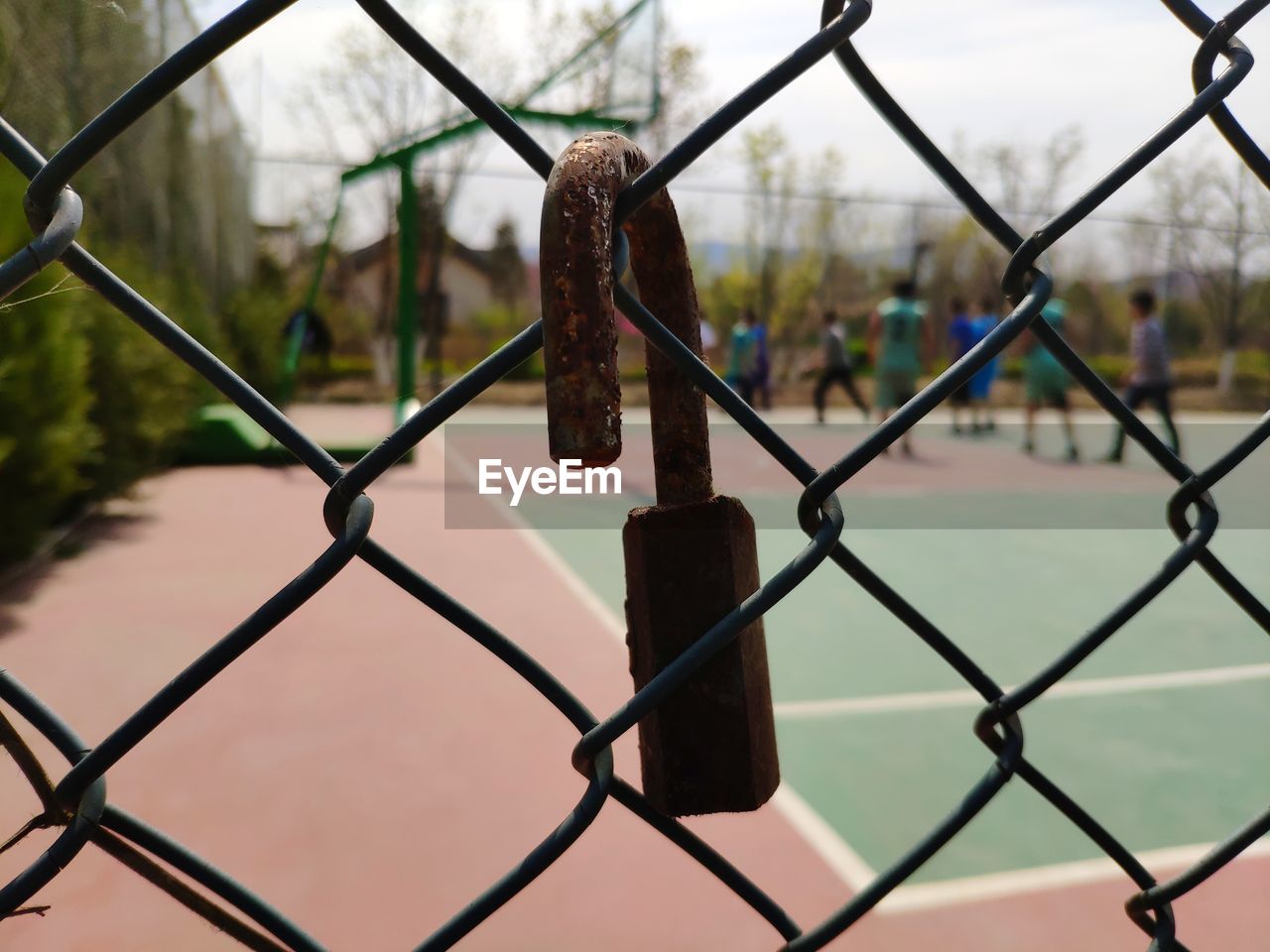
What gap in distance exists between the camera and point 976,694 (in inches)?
148

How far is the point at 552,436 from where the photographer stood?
434 millimetres

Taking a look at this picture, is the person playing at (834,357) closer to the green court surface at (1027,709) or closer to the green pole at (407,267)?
the green pole at (407,267)

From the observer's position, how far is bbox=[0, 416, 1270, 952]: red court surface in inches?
87.4

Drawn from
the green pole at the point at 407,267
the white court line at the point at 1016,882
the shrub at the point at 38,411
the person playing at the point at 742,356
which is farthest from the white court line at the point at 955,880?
the person playing at the point at 742,356

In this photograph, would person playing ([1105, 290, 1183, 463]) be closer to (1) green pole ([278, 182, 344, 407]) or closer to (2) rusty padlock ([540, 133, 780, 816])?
(1) green pole ([278, 182, 344, 407])

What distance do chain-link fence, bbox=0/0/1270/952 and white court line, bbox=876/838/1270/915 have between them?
176cm

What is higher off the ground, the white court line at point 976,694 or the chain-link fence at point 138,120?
the chain-link fence at point 138,120

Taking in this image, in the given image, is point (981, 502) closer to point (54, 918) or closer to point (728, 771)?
point (54, 918)

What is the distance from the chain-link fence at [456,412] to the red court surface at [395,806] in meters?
0.66

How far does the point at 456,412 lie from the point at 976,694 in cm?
357

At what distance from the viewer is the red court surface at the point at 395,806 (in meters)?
2.22

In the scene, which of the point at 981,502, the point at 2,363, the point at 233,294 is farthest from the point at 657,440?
the point at 233,294

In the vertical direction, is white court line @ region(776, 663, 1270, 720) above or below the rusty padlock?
below

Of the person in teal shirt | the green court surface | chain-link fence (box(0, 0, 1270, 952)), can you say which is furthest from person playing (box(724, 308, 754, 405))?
chain-link fence (box(0, 0, 1270, 952))
